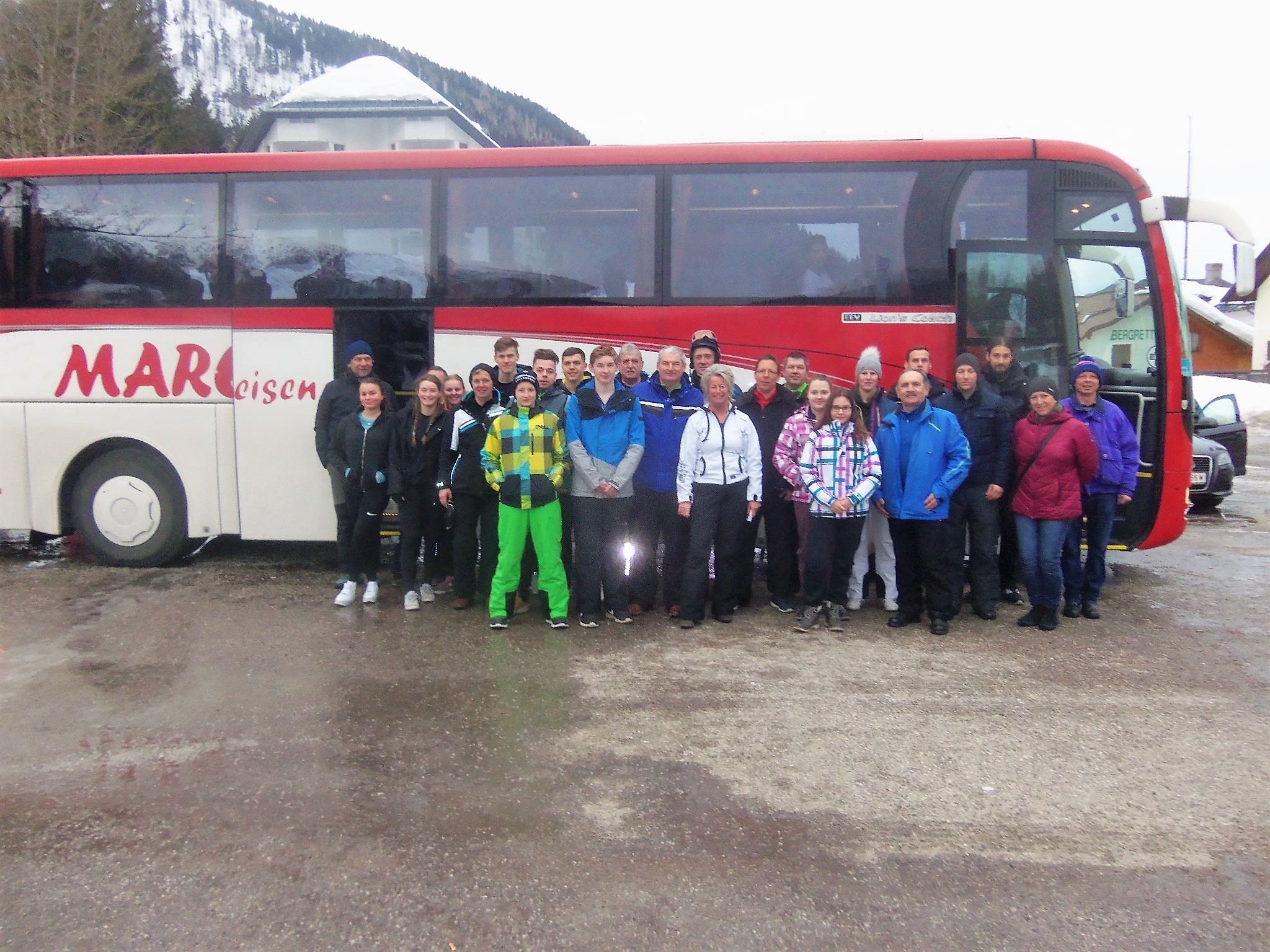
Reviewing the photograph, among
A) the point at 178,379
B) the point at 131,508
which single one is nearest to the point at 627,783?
the point at 178,379

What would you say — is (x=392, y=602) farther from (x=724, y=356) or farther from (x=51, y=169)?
(x=51, y=169)

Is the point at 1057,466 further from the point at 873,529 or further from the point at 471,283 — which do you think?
the point at 471,283

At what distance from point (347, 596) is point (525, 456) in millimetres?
1978

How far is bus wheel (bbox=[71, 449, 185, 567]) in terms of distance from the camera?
8102mm

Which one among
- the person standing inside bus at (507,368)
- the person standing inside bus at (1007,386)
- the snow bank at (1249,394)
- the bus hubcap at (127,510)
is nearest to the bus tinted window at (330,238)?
the person standing inside bus at (507,368)

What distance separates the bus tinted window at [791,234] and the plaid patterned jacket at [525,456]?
1.86 m

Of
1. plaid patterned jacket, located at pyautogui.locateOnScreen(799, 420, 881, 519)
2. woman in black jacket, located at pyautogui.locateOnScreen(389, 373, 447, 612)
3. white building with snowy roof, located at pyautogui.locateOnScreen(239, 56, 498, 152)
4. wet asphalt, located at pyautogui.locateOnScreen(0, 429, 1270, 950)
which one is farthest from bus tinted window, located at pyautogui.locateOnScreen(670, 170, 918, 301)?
white building with snowy roof, located at pyautogui.locateOnScreen(239, 56, 498, 152)

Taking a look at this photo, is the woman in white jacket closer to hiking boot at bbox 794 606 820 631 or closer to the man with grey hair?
the man with grey hair

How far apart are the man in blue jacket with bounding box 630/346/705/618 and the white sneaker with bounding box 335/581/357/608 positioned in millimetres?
2106

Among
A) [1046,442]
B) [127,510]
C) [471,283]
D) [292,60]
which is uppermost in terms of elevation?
[292,60]

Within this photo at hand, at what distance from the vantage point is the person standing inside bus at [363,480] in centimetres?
688

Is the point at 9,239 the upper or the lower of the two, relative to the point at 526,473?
upper

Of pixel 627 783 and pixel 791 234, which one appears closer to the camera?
pixel 627 783

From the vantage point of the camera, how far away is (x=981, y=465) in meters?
6.55
